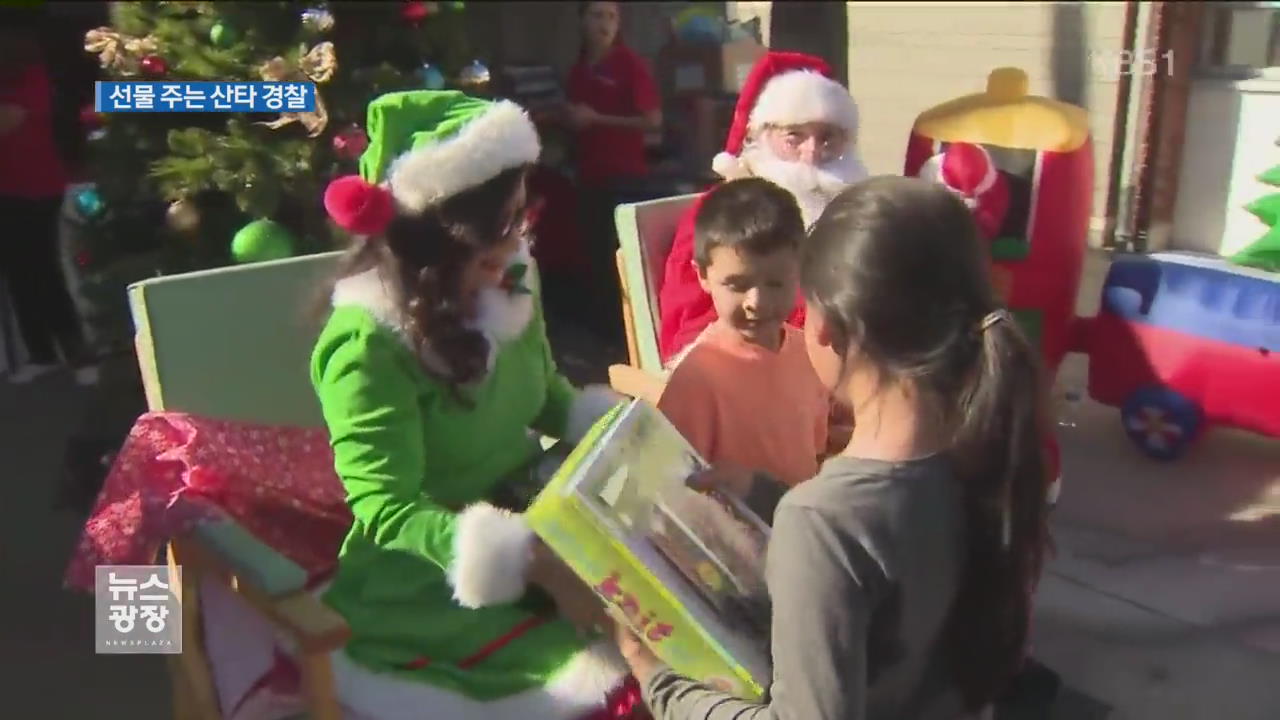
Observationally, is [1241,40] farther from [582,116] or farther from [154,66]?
[154,66]

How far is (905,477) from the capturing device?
1.25 m

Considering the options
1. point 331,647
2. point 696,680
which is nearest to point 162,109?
point 331,647

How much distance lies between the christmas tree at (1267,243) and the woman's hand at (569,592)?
3.17 meters

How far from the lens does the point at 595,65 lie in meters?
5.59

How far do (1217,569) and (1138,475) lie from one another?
70cm

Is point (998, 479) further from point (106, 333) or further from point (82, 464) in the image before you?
point (82, 464)

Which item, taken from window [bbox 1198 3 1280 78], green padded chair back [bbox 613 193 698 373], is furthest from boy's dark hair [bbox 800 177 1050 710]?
window [bbox 1198 3 1280 78]

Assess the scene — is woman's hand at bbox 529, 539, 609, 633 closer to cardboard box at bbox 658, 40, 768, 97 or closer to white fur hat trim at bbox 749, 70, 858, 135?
white fur hat trim at bbox 749, 70, 858, 135

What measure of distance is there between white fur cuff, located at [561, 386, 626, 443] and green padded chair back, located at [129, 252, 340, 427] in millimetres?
541

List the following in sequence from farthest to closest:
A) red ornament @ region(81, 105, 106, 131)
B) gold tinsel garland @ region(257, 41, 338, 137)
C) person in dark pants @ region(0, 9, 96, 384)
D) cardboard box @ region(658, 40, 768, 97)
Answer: cardboard box @ region(658, 40, 768, 97) → person in dark pants @ region(0, 9, 96, 384) → red ornament @ region(81, 105, 106, 131) → gold tinsel garland @ region(257, 41, 338, 137)

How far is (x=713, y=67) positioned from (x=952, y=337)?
20.5 ft

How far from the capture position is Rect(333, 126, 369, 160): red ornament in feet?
11.5

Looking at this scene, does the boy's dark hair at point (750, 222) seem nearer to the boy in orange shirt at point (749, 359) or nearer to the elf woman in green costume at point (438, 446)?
→ the boy in orange shirt at point (749, 359)

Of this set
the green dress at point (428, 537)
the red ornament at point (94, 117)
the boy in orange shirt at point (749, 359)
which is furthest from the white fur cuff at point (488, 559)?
the red ornament at point (94, 117)
